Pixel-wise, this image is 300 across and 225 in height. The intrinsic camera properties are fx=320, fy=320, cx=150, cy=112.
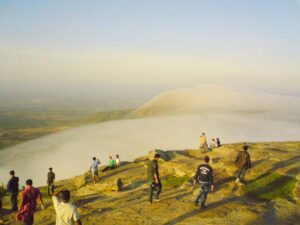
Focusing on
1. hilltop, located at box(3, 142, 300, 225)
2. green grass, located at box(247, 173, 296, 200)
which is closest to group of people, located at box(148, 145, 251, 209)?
hilltop, located at box(3, 142, 300, 225)

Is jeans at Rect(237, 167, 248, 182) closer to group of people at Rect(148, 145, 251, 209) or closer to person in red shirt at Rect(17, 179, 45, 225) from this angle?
group of people at Rect(148, 145, 251, 209)

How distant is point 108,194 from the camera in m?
19.7

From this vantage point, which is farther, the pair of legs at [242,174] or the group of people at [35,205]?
the pair of legs at [242,174]

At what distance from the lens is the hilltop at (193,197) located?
46.8ft

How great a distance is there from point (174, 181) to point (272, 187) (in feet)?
20.0

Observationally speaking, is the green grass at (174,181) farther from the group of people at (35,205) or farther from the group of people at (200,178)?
the group of people at (35,205)

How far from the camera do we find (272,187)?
1873 centimetres

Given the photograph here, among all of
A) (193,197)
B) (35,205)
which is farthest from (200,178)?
(35,205)

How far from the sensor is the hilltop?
46.8ft

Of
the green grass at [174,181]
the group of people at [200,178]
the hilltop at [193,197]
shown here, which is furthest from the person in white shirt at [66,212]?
the green grass at [174,181]

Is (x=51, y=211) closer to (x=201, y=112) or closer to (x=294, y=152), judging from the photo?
(x=294, y=152)

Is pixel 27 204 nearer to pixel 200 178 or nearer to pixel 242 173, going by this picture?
pixel 200 178

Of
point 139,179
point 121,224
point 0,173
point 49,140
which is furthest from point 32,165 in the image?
point 121,224

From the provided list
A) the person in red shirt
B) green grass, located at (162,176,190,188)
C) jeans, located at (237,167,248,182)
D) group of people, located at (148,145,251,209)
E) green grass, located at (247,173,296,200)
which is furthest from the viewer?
green grass, located at (162,176,190,188)
